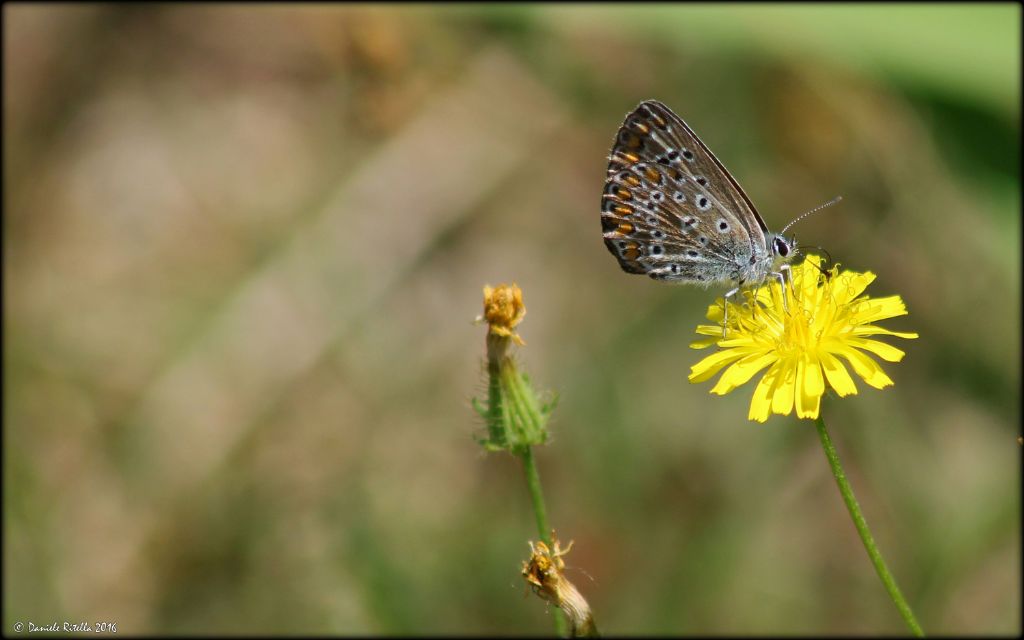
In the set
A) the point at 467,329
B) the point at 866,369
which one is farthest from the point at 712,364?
the point at 467,329

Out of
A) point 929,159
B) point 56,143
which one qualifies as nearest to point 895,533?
point 929,159

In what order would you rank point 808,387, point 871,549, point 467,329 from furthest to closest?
1. point 467,329
2. point 808,387
3. point 871,549

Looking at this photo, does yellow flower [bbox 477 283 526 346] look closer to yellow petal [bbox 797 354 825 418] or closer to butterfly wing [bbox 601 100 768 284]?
butterfly wing [bbox 601 100 768 284]

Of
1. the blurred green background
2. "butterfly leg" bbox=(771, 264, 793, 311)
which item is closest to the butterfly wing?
"butterfly leg" bbox=(771, 264, 793, 311)

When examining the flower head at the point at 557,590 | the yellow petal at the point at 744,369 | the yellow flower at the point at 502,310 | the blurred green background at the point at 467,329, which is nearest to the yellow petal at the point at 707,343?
the yellow petal at the point at 744,369

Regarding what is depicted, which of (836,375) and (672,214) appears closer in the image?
(836,375)

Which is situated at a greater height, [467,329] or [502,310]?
[502,310]

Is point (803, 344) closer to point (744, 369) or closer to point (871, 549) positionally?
point (744, 369)
